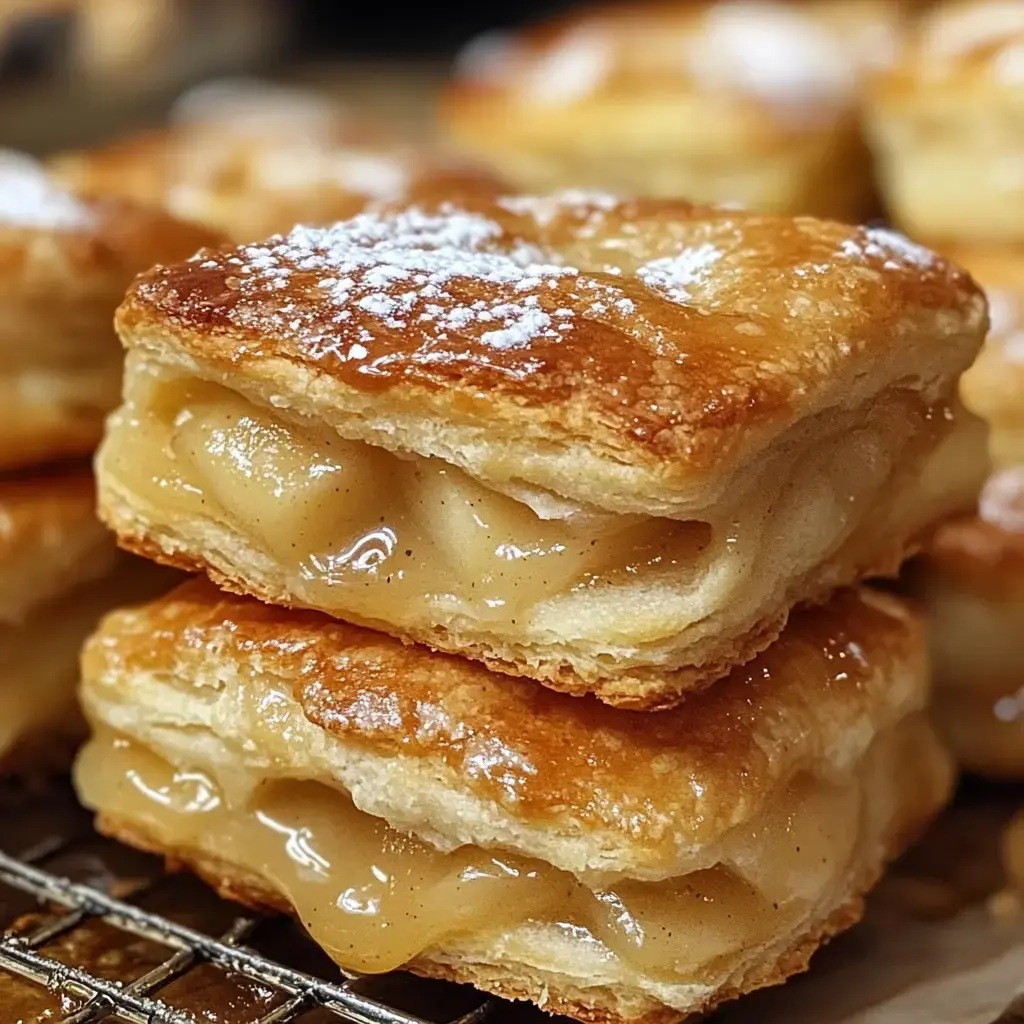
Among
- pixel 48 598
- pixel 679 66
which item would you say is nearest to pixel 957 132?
pixel 679 66

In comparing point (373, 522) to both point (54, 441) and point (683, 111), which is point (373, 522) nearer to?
point (54, 441)

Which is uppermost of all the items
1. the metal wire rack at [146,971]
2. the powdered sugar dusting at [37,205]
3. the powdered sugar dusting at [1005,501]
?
the powdered sugar dusting at [37,205]

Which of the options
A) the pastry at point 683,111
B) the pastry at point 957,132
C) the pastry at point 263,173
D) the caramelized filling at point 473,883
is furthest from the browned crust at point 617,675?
the pastry at point 683,111

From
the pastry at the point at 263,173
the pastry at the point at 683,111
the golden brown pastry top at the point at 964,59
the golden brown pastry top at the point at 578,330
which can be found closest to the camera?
the golden brown pastry top at the point at 578,330

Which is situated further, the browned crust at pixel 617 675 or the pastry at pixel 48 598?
the pastry at pixel 48 598

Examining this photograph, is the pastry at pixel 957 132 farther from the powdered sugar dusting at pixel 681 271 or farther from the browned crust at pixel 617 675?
the browned crust at pixel 617 675

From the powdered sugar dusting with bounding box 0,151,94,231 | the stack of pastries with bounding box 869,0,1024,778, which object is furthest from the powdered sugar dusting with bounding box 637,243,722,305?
the powdered sugar dusting with bounding box 0,151,94,231

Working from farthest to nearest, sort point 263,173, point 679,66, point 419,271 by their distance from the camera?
point 679,66, point 263,173, point 419,271
